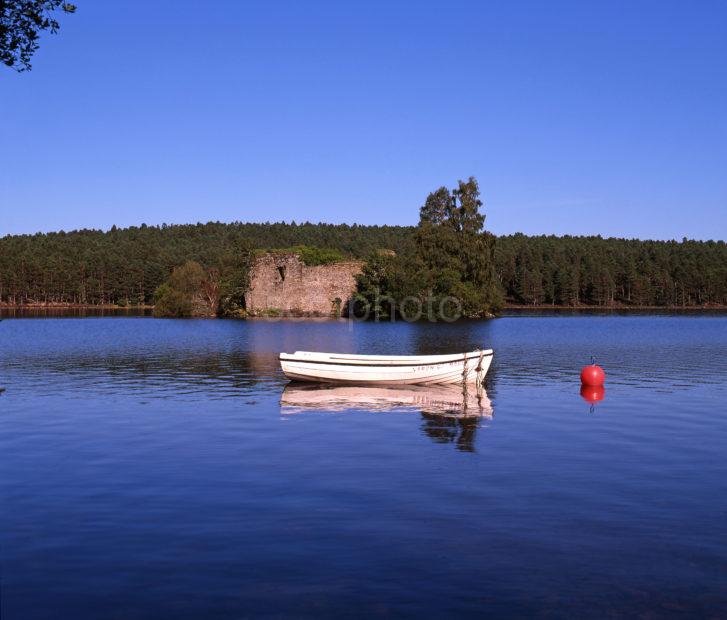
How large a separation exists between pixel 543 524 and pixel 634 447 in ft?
21.7

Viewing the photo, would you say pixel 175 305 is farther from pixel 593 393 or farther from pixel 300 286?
pixel 593 393

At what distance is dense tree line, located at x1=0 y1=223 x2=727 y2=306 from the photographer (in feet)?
501

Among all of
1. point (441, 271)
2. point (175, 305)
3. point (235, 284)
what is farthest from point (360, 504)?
point (175, 305)

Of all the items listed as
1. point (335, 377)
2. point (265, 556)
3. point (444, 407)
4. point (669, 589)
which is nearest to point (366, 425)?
point (444, 407)

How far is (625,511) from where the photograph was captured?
11234mm

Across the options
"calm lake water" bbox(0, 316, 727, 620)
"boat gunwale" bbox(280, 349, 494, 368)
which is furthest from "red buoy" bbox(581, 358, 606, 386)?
"boat gunwale" bbox(280, 349, 494, 368)

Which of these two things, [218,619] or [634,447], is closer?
[218,619]

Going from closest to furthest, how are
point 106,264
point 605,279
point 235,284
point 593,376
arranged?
point 593,376 < point 235,284 < point 106,264 < point 605,279

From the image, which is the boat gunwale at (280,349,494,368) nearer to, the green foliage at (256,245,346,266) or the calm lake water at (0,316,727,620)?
the calm lake water at (0,316,727,620)

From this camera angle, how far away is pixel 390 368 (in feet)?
88.1

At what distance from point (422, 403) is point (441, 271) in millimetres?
58685

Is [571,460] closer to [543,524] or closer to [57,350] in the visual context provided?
[543,524]

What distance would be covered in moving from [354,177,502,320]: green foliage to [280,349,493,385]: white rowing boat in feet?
171

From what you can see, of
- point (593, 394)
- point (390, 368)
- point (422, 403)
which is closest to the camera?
point (422, 403)
